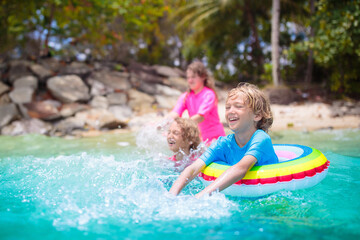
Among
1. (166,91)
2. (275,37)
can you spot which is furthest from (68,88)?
(275,37)

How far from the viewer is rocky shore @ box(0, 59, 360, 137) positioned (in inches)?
339

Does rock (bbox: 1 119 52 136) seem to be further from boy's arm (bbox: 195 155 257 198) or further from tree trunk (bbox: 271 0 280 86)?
tree trunk (bbox: 271 0 280 86)

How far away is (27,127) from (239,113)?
6864 mm

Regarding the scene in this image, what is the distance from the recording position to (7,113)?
8539 millimetres

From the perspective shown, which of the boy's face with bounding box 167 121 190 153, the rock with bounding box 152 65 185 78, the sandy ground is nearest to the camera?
the boy's face with bounding box 167 121 190 153

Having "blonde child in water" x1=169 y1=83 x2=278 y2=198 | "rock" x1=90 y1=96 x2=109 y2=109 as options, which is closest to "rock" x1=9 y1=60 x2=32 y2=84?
"rock" x1=90 y1=96 x2=109 y2=109

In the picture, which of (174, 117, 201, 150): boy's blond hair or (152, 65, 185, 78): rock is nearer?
(174, 117, 201, 150): boy's blond hair

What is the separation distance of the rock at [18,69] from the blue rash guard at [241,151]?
9047 mm

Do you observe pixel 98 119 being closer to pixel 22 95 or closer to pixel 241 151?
pixel 22 95

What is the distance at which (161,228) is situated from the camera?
2.58 meters

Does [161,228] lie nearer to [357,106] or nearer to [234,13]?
[357,106]

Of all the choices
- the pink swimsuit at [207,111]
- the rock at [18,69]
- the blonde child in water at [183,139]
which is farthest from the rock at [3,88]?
the blonde child in water at [183,139]

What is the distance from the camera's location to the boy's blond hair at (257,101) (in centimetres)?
317

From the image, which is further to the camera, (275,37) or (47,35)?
(275,37)
